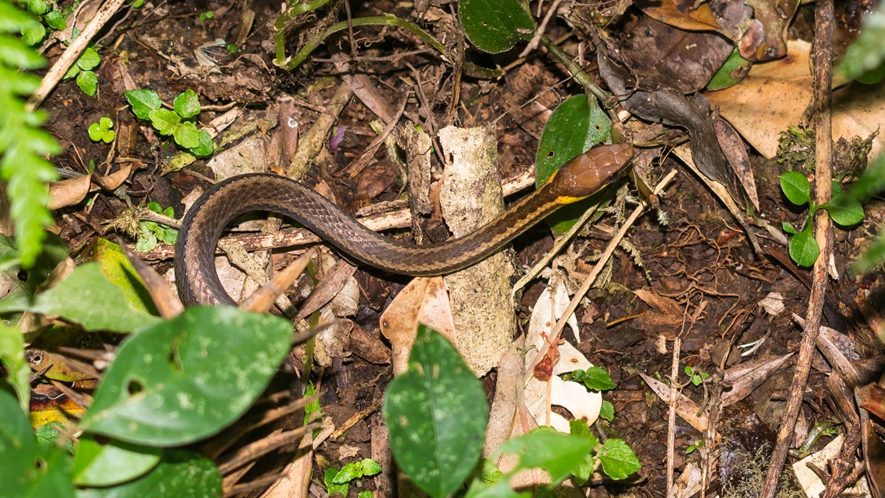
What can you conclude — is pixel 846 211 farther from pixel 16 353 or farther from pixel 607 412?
pixel 16 353

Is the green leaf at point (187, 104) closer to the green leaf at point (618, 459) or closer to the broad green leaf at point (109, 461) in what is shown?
the broad green leaf at point (109, 461)

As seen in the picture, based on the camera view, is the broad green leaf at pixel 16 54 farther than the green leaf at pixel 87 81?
No

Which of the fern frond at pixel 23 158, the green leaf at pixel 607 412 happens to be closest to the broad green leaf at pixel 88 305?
the fern frond at pixel 23 158

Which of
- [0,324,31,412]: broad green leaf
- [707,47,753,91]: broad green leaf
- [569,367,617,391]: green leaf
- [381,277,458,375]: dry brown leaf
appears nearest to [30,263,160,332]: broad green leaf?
[0,324,31,412]: broad green leaf

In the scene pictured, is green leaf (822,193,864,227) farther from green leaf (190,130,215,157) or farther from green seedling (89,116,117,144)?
green seedling (89,116,117,144)

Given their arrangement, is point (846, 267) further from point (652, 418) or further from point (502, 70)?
Result: point (502, 70)

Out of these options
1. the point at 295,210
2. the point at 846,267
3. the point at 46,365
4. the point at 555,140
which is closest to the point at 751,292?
the point at 846,267
